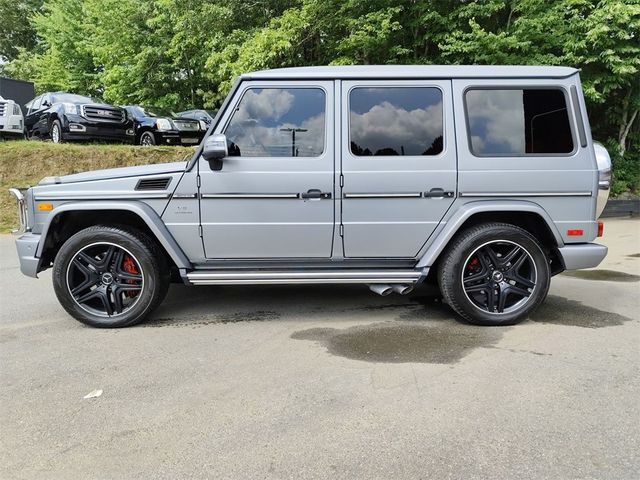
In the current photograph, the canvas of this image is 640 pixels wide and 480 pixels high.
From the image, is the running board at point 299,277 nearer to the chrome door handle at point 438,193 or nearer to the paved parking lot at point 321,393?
the paved parking lot at point 321,393

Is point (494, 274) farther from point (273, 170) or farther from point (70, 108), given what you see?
point (70, 108)

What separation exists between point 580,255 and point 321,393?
8.57 ft

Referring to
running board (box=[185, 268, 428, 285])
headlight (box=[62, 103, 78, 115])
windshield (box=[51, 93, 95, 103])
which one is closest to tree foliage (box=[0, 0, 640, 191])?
windshield (box=[51, 93, 95, 103])

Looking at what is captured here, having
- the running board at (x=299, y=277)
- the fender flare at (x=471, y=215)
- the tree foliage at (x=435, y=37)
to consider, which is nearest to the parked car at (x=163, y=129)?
the tree foliage at (x=435, y=37)

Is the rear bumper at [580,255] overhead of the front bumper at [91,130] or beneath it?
beneath

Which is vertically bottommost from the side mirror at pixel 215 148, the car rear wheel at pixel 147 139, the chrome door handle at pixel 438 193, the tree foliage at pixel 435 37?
the chrome door handle at pixel 438 193

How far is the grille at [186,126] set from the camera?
15375mm

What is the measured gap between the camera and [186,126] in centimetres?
1548

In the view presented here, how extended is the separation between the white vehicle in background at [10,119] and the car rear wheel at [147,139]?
10.6 feet

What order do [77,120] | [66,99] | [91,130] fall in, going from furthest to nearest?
[66,99]
[91,130]
[77,120]

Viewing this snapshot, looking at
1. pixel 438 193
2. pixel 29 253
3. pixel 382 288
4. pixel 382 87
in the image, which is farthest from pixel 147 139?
pixel 438 193

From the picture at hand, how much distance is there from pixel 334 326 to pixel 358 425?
1.72 meters

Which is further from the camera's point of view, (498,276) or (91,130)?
(91,130)

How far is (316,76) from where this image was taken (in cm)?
440
